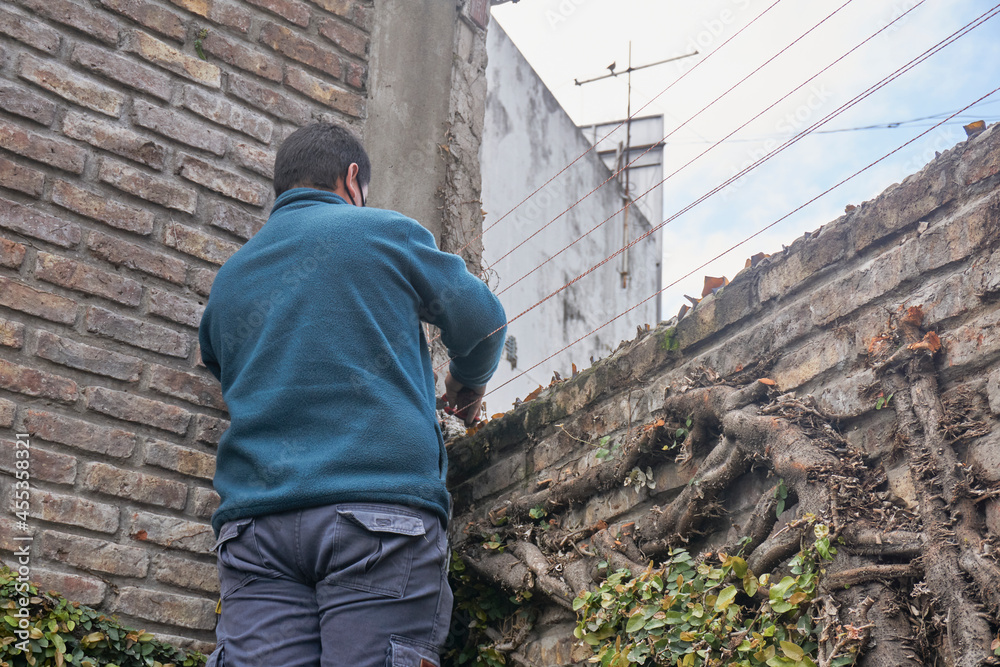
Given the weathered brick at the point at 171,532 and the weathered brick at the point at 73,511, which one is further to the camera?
the weathered brick at the point at 171,532

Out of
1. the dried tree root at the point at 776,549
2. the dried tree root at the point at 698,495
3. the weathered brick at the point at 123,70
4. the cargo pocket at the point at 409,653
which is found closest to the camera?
the cargo pocket at the point at 409,653

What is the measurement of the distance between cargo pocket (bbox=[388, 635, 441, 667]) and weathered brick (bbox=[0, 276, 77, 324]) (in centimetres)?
156

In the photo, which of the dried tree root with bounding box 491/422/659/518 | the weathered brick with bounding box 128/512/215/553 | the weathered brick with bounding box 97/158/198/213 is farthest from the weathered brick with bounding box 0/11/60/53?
the dried tree root with bounding box 491/422/659/518

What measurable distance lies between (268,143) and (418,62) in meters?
0.79

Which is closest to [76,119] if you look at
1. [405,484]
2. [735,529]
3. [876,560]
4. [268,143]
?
[268,143]

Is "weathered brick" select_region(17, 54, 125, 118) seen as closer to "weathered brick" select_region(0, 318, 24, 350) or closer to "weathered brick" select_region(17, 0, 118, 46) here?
"weathered brick" select_region(17, 0, 118, 46)

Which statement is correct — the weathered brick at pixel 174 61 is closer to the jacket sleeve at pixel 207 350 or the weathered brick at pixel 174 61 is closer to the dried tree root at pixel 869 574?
the jacket sleeve at pixel 207 350

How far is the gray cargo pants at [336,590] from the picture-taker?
5.74 ft

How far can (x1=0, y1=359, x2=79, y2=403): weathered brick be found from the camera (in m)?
2.57

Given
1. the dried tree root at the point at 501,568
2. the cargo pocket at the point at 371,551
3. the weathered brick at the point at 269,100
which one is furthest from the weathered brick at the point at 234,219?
the cargo pocket at the point at 371,551

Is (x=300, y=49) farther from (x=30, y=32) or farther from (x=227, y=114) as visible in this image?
(x=30, y=32)

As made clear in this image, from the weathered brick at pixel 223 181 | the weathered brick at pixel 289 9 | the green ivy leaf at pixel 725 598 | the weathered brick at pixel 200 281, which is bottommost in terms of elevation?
the green ivy leaf at pixel 725 598

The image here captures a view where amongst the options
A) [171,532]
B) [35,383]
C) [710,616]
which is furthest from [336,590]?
[35,383]

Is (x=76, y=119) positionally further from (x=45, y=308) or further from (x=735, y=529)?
(x=735, y=529)
